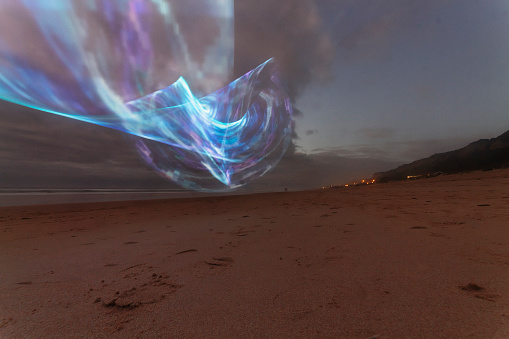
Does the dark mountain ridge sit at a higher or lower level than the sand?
higher

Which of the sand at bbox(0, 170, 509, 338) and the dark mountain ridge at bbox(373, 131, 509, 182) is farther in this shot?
the dark mountain ridge at bbox(373, 131, 509, 182)

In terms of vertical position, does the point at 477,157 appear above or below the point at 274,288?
above

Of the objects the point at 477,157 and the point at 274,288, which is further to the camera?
the point at 477,157

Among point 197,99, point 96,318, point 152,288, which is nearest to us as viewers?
point 96,318

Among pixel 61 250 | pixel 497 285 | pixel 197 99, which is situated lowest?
pixel 497 285

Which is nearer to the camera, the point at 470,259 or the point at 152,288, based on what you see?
the point at 152,288

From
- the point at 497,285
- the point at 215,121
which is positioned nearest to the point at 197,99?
the point at 215,121

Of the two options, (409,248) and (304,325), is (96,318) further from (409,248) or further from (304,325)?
(409,248)

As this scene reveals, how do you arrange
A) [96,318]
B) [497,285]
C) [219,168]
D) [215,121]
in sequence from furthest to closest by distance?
1. [219,168]
2. [215,121]
3. [497,285]
4. [96,318]

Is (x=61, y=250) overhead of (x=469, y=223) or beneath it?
overhead

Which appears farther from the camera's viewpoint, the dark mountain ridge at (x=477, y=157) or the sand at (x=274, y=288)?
the dark mountain ridge at (x=477, y=157)

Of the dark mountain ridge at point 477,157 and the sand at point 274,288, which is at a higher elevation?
the dark mountain ridge at point 477,157
